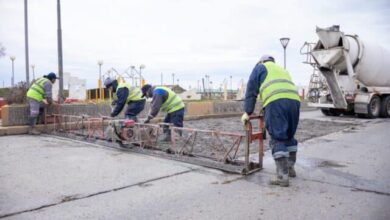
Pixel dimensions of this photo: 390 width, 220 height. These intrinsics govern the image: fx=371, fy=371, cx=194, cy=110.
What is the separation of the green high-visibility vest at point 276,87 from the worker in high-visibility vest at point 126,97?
3991 mm

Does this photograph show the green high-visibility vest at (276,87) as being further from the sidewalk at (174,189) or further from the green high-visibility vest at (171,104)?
the green high-visibility vest at (171,104)

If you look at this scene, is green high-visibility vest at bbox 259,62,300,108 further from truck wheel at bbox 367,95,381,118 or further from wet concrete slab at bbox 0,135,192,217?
truck wheel at bbox 367,95,381,118

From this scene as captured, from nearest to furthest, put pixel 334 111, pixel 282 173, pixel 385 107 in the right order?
1. pixel 282 173
2. pixel 385 107
3. pixel 334 111

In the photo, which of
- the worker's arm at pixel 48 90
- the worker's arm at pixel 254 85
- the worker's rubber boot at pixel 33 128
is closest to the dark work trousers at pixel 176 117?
the worker's arm at pixel 254 85

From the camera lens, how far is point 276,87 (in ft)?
16.8

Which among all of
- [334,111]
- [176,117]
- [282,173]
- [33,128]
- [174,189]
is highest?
[176,117]

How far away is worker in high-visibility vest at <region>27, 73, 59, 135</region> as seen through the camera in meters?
9.77

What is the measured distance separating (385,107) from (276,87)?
46.9 ft

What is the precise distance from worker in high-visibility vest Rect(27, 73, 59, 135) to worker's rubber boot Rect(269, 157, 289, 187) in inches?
277

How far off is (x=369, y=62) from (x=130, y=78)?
12.9 meters

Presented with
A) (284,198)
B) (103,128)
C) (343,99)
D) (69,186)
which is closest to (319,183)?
(284,198)

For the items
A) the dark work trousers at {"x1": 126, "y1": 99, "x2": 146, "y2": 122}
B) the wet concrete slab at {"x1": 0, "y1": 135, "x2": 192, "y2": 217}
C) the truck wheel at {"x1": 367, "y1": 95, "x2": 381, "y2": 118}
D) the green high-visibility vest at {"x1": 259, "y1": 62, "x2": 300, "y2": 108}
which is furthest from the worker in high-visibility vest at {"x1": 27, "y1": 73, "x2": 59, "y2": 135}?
the truck wheel at {"x1": 367, "y1": 95, "x2": 381, "y2": 118}

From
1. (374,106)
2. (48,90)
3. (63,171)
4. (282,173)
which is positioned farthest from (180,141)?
(374,106)

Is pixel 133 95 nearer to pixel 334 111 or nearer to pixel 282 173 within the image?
pixel 282 173
